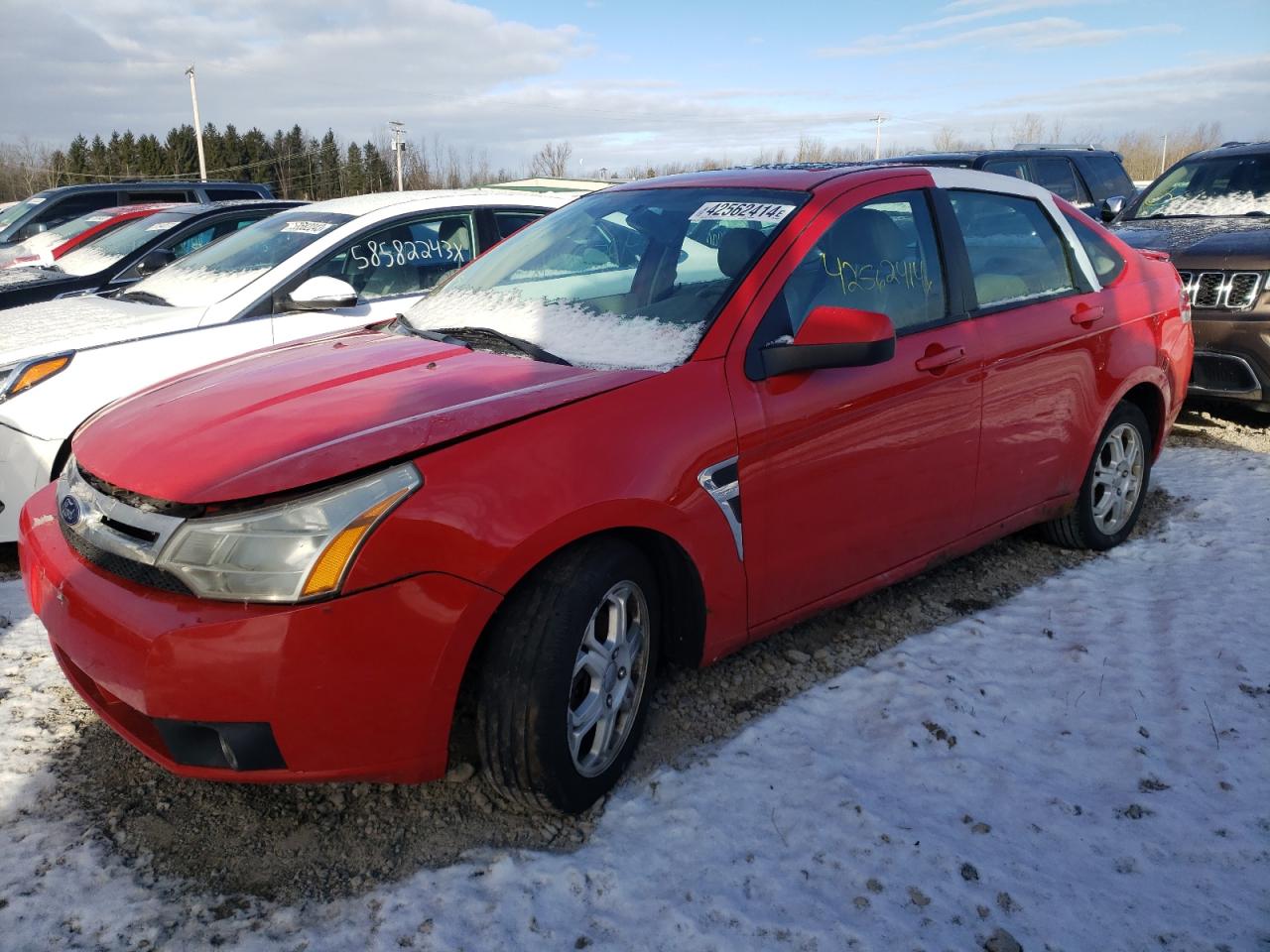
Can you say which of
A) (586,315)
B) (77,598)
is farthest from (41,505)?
(586,315)

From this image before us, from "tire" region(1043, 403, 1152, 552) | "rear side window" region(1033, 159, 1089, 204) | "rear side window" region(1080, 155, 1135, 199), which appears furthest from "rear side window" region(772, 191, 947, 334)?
"rear side window" region(1080, 155, 1135, 199)

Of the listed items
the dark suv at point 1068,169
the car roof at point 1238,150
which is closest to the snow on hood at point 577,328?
the car roof at point 1238,150

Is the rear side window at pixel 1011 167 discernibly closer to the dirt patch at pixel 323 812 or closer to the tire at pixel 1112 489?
the tire at pixel 1112 489

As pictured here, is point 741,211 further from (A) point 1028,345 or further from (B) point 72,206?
(B) point 72,206

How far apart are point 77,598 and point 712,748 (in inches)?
68.0

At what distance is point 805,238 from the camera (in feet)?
10.2

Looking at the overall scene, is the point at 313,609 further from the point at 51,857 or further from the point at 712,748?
the point at 712,748

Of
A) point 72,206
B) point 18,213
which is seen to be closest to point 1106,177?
point 72,206

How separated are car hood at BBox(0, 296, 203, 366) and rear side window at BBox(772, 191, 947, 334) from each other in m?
Answer: 3.28

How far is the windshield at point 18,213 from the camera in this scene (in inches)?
538

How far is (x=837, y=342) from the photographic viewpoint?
282 centimetres

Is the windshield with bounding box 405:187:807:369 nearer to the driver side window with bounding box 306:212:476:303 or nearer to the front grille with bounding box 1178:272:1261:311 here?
the driver side window with bounding box 306:212:476:303

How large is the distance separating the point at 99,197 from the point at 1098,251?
1382 centimetres

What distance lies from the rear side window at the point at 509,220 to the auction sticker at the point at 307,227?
0.99m
